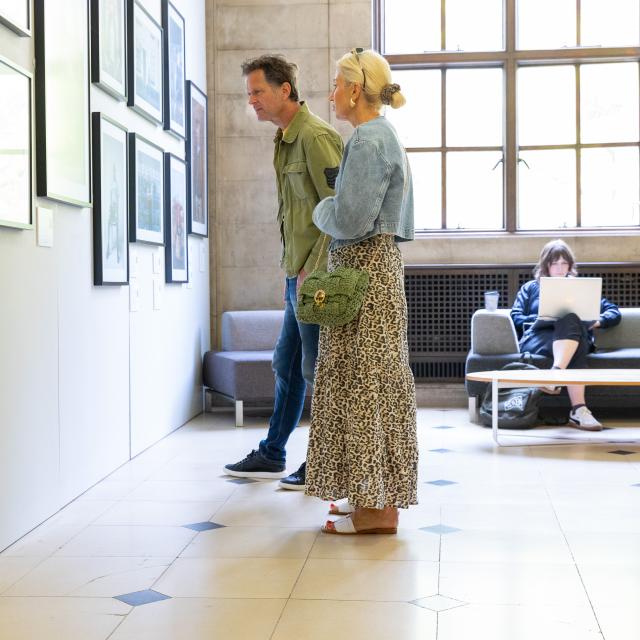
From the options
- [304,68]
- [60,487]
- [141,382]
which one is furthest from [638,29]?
[60,487]

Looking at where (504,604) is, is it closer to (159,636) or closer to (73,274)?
(159,636)

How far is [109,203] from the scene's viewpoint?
4223mm

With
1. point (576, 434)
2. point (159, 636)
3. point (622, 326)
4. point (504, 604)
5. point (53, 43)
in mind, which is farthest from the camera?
point (622, 326)

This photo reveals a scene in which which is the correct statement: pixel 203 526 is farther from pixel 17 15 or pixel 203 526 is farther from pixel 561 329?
pixel 561 329

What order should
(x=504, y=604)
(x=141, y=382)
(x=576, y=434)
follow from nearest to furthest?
(x=504, y=604)
(x=141, y=382)
(x=576, y=434)

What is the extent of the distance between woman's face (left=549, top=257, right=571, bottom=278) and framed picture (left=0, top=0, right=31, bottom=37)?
3.77 m

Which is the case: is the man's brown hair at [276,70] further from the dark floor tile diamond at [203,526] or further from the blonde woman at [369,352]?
the dark floor tile diamond at [203,526]

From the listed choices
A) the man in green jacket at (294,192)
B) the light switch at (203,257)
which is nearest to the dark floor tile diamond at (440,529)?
the man in green jacket at (294,192)

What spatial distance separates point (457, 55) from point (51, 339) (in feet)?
14.5

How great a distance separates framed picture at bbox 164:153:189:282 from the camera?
17.4ft

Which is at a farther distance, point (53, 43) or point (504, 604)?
point (53, 43)

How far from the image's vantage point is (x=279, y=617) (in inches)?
93.2

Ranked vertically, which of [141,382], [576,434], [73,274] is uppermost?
[73,274]

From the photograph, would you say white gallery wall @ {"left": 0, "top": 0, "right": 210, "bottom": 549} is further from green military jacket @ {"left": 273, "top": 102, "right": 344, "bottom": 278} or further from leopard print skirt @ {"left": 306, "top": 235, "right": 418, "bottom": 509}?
leopard print skirt @ {"left": 306, "top": 235, "right": 418, "bottom": 509}
